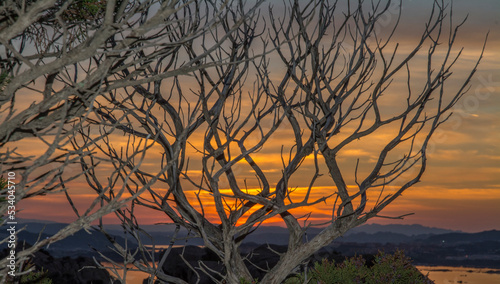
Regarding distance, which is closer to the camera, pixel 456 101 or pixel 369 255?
pixel 456 101

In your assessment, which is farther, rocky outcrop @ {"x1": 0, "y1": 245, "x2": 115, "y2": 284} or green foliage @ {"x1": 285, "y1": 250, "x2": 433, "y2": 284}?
rocky outcrop @ {"x1": 0, "y1": 245, "x2": 115, "y2": 284}

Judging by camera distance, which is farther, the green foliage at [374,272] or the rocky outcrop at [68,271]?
the rocky outcrop at [68,271]

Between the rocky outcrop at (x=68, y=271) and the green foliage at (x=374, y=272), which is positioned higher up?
the green foliage at (x=374, y=272)

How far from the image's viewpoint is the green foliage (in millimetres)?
9664

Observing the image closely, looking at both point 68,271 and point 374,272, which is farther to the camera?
point 68,271

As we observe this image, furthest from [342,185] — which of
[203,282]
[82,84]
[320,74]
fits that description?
[203,282]

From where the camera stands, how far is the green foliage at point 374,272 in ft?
31.7

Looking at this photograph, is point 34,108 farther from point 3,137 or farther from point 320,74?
point 320,74

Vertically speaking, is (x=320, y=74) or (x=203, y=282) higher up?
(x=320, y=74)

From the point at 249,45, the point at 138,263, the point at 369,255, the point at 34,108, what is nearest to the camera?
the point at 34,108

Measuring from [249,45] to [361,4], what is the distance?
6.66 feet

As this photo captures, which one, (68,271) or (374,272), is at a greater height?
(374,272)

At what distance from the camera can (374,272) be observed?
1006 cm

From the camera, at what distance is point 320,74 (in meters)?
7.86
